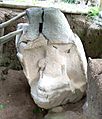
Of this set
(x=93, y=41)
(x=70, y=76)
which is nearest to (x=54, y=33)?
(x=70, y=76)

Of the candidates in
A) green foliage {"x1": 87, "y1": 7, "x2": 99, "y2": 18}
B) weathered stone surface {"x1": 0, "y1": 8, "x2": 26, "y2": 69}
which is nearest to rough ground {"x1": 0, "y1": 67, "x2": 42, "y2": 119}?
weathered stone surface {"x1": 0, "y1": 8, "x2": 26, "y2": 69}

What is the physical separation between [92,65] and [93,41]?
1.03m

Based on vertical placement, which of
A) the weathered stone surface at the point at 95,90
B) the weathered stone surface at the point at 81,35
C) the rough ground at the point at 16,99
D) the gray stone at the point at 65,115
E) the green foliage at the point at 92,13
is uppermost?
the weathered stone surface at the point at 95,90

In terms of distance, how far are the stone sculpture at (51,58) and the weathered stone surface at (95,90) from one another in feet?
1.79

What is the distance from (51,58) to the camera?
7.03 feet

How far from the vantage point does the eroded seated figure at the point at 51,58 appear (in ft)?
6.81

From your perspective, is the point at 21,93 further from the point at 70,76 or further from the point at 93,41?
the point at 93,41

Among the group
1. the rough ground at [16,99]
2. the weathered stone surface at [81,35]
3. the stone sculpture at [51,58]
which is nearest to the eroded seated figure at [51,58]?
the stone sculpture at [51,58]

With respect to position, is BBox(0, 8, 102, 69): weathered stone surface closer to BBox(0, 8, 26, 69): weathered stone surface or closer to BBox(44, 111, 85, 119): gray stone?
BBox(0, 8, 26, 69): weathered stone surface

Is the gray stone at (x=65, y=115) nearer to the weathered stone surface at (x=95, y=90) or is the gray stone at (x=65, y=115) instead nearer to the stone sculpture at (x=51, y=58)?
the stone sculpture at (x=51, y=58)

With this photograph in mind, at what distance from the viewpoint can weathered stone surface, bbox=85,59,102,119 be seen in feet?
4.29

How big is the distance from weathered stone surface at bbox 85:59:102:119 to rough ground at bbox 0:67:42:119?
73 centimetres

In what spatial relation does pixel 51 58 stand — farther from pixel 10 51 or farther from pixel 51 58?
pixel 10 51

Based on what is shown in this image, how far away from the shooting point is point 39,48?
7.18 feet
